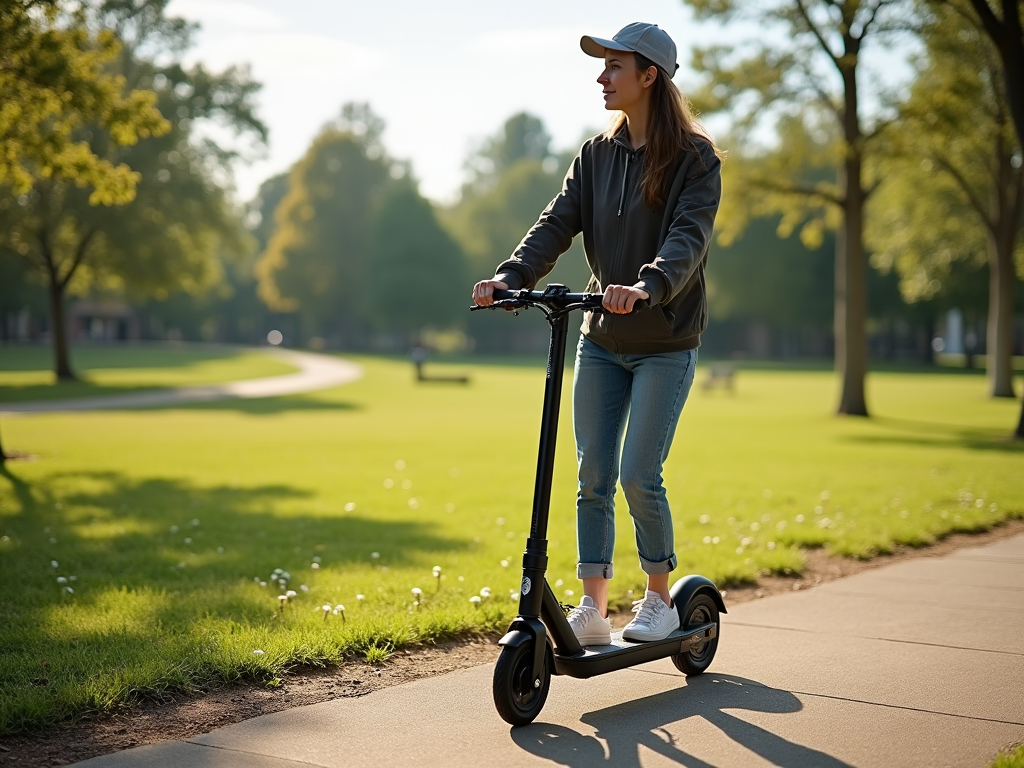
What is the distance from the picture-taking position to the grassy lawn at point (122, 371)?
1252 inches

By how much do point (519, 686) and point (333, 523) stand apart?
5346 millimetres

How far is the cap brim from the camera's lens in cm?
416

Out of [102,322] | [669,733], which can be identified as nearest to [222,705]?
[669,733]

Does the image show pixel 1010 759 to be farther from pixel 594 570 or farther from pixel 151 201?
pixel 151 201

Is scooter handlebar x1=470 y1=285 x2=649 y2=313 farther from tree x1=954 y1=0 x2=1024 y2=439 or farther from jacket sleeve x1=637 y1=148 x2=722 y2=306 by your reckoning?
tree x1=954 y1=0 x2=1024 y2=439

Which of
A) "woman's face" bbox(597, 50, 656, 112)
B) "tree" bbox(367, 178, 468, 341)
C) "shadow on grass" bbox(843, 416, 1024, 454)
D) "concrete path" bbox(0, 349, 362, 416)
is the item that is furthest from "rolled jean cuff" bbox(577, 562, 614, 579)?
"tree" bbox(367, 178, 468, 341)

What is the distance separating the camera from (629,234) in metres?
4.29

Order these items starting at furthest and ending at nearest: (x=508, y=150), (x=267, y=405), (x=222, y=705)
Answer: (x=508, y=150)
(x=267, y=405)
(x=222, y=705)

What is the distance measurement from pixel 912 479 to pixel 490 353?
245 feet

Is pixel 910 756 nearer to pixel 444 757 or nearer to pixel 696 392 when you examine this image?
pixel 444 757

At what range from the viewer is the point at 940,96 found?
21109 mm

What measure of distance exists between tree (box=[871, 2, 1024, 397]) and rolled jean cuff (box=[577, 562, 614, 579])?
15.7 meters

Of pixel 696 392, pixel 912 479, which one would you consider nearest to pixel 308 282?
pixel 696 392

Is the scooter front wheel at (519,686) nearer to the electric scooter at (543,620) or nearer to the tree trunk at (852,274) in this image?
the electric scooter at (543,620)
